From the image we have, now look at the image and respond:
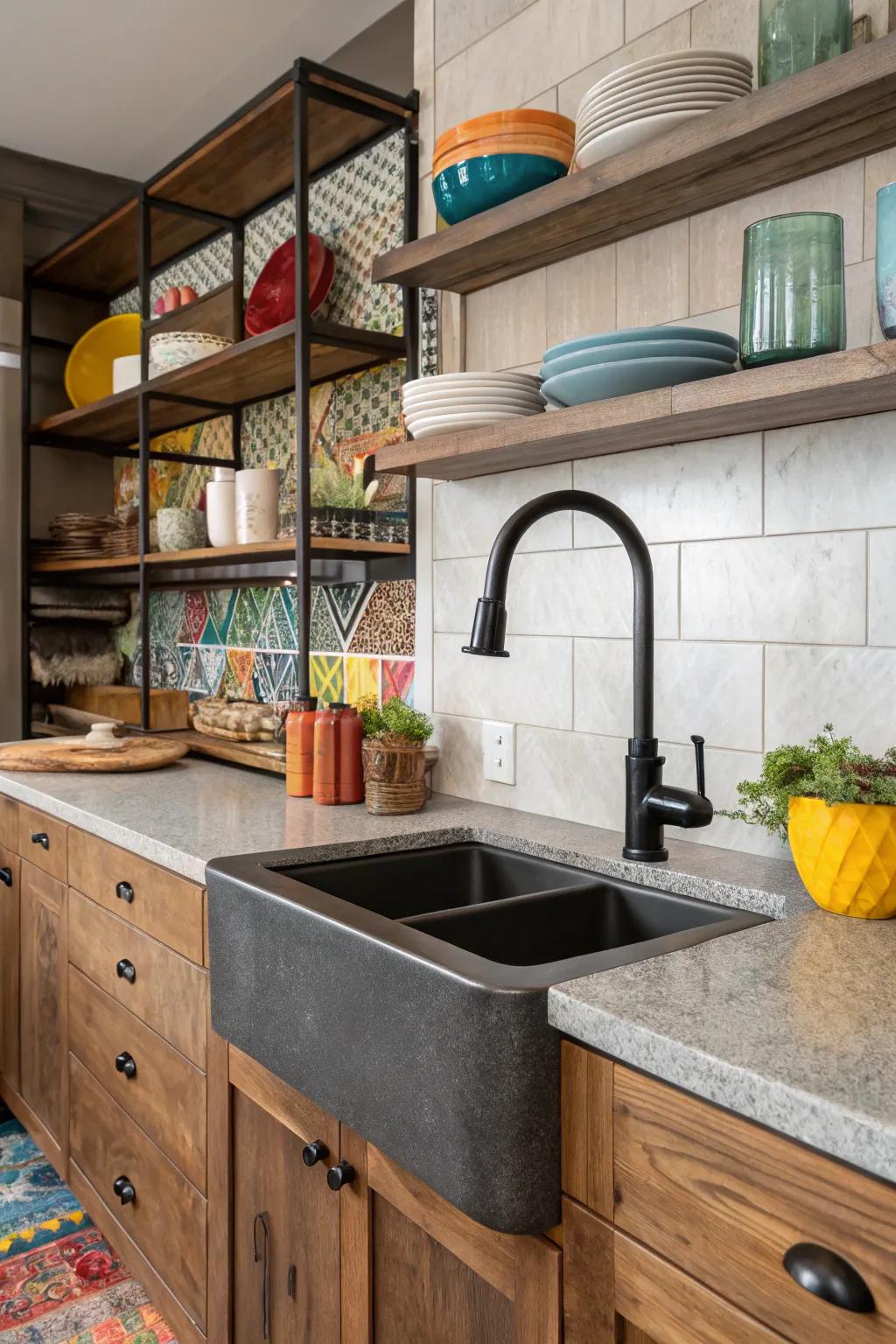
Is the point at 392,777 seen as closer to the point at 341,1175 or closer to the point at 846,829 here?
the point at 341,1175

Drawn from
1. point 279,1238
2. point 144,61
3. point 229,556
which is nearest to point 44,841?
point 229,556

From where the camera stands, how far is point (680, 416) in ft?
4.41

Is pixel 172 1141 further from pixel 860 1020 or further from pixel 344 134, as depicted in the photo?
pixel 344 134

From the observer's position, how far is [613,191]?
150 cm

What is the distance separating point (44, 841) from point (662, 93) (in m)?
1.82

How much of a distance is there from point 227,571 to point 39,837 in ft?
3.00

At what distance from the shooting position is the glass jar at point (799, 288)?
4.00ft

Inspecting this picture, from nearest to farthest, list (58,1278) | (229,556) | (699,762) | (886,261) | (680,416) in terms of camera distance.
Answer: (886,261) < (680,416) < (699,762) < (58,1278) < (229,556)

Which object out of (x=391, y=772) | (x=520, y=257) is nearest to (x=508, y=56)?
(x=520, y=257)

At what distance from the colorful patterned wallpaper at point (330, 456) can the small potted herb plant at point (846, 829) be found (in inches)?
47.0

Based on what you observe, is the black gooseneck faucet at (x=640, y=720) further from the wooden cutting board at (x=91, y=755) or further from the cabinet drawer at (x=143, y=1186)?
the wooden cutting board at (x=91, y=755)

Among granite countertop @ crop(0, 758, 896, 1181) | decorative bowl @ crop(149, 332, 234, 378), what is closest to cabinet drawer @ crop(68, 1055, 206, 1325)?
granite countertop @ crop(0, 758, 896, 1181)

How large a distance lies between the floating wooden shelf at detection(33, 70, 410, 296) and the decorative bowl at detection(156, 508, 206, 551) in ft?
2.83

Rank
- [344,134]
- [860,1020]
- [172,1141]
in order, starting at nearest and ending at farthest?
[860,1020] < [172,1141] < [344,134]
